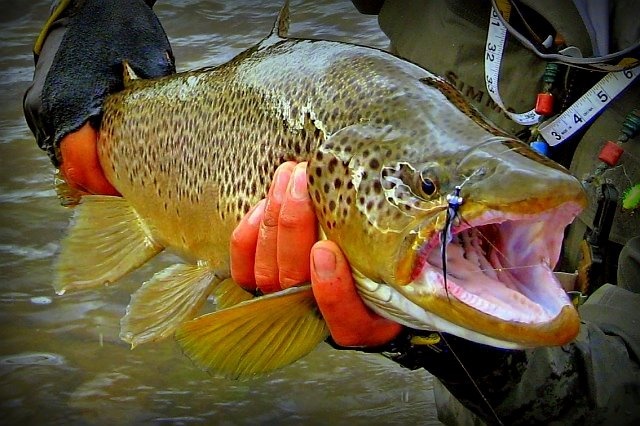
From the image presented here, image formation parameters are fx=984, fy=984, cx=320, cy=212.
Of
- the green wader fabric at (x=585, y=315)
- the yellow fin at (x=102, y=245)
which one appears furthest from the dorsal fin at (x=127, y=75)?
the green wader fabric at (x=585, y=315)

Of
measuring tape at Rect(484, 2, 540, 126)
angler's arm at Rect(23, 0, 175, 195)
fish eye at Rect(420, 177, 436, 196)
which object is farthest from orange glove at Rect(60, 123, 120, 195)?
fish eye at Rect(420, 177, 436, 196)

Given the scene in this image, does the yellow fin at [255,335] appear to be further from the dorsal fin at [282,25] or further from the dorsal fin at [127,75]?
the dorsal fin at [127,75]

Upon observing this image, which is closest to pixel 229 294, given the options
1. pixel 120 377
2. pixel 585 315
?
pixel 585 315

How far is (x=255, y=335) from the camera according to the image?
1.84 m

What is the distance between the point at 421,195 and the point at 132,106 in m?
1.12

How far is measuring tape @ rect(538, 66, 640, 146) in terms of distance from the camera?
7.59 ft

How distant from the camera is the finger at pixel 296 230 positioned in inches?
73.2

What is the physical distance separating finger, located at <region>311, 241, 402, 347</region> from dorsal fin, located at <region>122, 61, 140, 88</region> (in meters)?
1.09

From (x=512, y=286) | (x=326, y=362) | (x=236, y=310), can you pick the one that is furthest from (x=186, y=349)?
(x=326, y=362)

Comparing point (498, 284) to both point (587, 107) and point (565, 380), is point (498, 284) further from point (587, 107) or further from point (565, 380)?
point (587, 107)

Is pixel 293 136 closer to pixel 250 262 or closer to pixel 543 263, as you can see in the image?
pixel 250 262

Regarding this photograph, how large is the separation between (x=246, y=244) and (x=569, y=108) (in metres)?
0.91

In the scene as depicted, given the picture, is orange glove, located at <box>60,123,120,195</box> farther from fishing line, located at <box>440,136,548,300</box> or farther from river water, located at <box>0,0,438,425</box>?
fishing line, located at <box>440,136,548,300</box>

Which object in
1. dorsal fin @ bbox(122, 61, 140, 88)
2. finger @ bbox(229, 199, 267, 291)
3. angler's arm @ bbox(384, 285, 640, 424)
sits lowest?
angler's arm @ bbox(384, 285, 640, 424)
